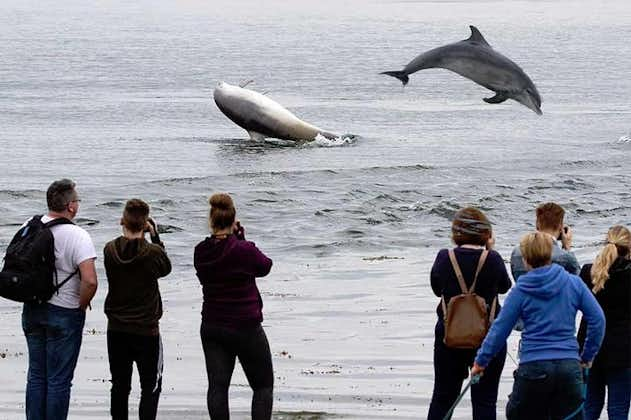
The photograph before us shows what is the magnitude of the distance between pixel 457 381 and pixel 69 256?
2.90 m

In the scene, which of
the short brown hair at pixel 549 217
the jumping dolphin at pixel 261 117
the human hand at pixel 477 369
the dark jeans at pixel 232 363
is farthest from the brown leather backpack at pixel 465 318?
the jumping dolphin at pixel 261 117

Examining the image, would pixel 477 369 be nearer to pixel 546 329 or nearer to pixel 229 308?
pixel 546 329

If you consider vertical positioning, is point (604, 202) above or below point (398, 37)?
above

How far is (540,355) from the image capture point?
908cm

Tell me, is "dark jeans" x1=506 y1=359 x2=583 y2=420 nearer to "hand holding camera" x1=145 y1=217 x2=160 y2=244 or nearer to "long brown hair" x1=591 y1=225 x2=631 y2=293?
"long brown hair" x1=591 y1=225 x2=631 y2=293

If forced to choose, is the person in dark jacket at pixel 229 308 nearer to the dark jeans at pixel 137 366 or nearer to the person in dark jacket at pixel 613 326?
the dark jeans at pixel 137 366

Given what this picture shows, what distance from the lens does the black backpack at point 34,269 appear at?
10133 mm

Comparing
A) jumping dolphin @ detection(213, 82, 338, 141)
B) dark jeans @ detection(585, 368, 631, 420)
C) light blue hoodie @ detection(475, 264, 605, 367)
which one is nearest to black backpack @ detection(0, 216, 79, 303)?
light blue hoodie @ detection(475, 264, 605, 367)

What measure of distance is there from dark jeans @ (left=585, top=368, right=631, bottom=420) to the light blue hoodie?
61.5 inches

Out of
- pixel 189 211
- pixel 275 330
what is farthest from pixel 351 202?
pixel 275 330

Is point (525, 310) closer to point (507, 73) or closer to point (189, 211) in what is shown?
point (507, 73)

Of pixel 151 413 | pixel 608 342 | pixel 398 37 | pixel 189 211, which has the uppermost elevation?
pixel 608 342

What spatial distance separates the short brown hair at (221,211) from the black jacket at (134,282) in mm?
447

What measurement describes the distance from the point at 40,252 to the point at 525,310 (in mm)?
3460
